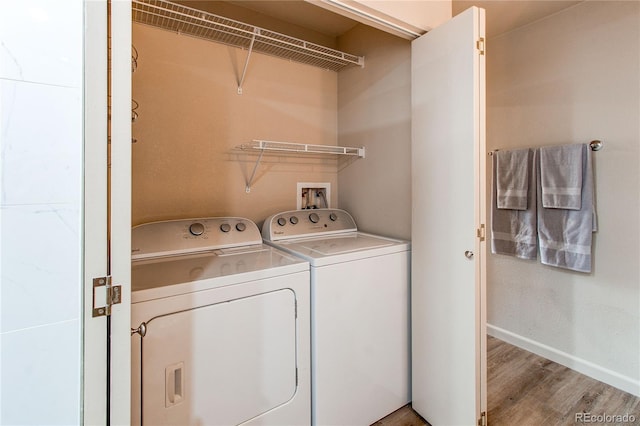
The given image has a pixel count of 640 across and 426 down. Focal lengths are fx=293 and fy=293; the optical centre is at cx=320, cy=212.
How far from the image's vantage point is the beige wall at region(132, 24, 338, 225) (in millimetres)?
1734

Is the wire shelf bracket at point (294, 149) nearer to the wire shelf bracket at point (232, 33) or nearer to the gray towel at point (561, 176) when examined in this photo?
the wire shelf bracket at point (232, 33)

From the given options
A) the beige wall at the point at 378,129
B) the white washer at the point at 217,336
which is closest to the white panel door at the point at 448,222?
the beige wall at the point at 378,129

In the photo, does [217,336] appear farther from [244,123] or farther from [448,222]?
[244,123]

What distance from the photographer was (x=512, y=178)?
2365 mm

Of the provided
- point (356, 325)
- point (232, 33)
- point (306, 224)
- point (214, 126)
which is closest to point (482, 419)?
point (356, 325)

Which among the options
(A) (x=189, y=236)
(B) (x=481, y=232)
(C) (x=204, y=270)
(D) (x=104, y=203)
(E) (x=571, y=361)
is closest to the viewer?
(D) (x=104, y=203)

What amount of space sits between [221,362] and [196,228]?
0.79 m

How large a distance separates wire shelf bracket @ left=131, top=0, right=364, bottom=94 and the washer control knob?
3.21ft

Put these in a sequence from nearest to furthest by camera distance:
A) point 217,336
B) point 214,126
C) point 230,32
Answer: point 217,336
point 230,32
point 214,126

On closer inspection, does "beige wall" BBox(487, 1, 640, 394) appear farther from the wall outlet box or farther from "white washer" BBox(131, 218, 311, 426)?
"white washer" BBox(131, 218, 311, 426)

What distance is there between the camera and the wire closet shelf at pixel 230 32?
1.58m

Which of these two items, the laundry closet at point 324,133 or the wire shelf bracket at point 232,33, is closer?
the laundry closet at point 324,133

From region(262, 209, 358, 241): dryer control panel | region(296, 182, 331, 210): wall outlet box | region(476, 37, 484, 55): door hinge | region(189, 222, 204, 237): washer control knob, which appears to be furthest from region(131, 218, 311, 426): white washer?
region(476, 37, 484, 55): door hinge

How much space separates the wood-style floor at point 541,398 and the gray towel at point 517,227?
0.84m
